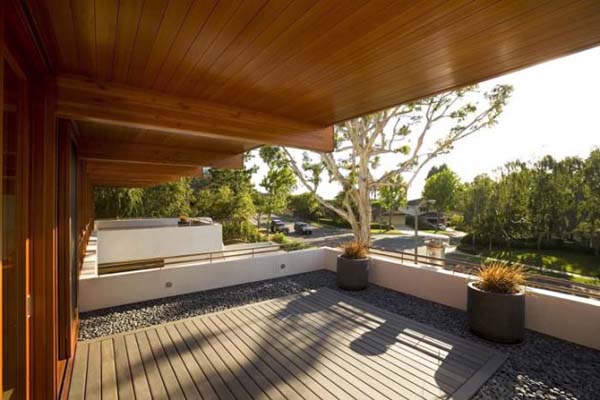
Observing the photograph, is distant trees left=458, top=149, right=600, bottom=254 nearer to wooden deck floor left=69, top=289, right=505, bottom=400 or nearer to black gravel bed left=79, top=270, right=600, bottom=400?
black gravel bed left=79, top=270, right=600, bottom=400

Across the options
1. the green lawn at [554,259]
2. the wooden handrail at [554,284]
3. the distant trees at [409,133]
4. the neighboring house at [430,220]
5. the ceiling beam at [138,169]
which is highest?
the distant trees at [409,133]

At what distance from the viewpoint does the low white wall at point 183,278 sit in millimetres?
4125

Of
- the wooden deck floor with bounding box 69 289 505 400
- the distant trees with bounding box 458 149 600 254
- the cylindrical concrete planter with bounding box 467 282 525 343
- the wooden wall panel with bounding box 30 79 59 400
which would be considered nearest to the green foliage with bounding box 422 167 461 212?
the distant trees with bounding box 458 149 600 254

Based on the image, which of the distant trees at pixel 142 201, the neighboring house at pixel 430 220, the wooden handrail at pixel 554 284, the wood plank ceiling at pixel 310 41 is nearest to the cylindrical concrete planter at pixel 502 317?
the wooden handrail at pixel 554 284

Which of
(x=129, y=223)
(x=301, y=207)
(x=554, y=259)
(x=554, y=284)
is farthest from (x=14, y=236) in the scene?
(x=301, y=207)

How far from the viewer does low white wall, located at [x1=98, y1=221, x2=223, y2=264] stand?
863cm

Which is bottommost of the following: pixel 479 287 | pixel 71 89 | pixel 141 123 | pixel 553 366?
pixel 553 366

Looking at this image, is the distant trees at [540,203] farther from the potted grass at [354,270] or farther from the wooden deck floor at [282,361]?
the wooden deck floor at [282,361]

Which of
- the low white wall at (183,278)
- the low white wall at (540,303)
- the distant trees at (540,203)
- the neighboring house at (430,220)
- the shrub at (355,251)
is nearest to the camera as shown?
the low white wall at (540,303)

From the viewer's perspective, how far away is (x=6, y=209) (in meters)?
1.31

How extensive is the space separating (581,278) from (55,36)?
55.0ft

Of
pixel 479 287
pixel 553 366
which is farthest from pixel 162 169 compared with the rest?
pixel 553 366

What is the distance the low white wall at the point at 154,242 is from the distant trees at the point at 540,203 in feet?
54.3

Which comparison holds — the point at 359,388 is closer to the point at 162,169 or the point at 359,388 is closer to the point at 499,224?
the point at 162,169
